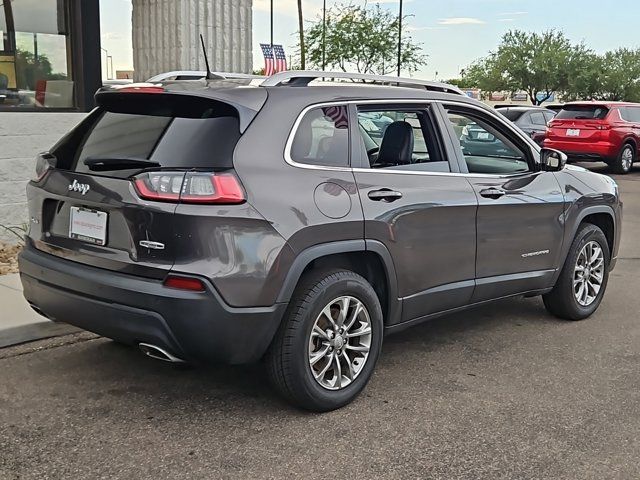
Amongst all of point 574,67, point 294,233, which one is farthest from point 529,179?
point 574,67

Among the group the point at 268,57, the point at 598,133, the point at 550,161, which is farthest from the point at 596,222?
the point at 268,57

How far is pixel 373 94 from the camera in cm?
437

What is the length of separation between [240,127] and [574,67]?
1850 inches

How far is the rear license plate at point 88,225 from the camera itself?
3732mm

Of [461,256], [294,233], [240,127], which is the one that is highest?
[240,127]

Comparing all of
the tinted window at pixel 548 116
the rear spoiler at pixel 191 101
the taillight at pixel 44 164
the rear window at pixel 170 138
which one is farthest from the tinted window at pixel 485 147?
the tinted window at pixel 548 116

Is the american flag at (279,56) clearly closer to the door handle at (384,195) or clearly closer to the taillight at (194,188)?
the door handle at (384,195)

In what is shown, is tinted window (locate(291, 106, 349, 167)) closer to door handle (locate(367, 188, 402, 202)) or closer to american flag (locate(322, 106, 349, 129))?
american flag (locate(322, 106, 349, 129))

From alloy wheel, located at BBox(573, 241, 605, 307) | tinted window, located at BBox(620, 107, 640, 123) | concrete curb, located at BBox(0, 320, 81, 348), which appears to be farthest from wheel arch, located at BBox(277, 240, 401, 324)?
tinted window, located at BBox(620, 107, 640, 123)

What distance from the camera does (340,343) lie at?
13.3 ft

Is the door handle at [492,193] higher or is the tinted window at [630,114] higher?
the tinted window at [630,114]

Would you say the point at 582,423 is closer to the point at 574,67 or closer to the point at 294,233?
the point at 294,233

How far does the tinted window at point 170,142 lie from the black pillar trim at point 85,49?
463cm

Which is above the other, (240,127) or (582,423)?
(240,127)
